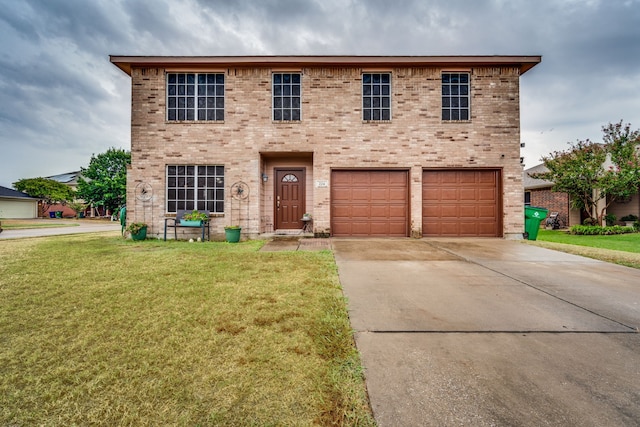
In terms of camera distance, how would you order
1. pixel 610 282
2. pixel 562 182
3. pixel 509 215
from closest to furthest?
1. pixel 610 282
2. pixel 509 215
3. pixel 562 182

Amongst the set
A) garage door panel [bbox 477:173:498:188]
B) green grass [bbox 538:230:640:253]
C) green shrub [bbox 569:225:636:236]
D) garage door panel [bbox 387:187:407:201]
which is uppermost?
garage door panel [bbox 477:173:498:188]

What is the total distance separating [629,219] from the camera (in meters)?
12.6

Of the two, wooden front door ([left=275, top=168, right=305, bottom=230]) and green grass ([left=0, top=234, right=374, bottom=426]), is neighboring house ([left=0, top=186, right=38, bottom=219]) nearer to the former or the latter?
wooden front door ([left=275, top=168, right=305, bottom=230])

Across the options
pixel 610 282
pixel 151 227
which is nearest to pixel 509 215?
pixel 610 282

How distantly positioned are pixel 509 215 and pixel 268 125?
28.8 feet

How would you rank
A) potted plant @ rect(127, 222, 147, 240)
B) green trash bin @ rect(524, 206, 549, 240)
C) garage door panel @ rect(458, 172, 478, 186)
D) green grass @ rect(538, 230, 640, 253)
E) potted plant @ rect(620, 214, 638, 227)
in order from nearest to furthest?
green grass @ rect(538, 230, 640, 253) < potted plant @ rect(127, 222, 147, 240) < green trash bin @ rect(524, 206, 549, 240) < garage door panel @ rect(458, 172, 478, 186) < potted plant @ rect(620, 214, 638, 227)

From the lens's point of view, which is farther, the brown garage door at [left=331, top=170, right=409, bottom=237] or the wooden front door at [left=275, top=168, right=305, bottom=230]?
the wooden front door at [left=275, top=168, right=305, bottom=230]

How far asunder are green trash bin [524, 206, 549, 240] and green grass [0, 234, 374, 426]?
27.9 feet

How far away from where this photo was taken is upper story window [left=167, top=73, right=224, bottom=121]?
8.75 m

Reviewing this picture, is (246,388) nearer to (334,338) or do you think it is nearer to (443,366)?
(334,338)

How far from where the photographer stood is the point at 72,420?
1.28 metres

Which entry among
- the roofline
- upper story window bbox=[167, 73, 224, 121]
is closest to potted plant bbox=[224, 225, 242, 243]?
upper story window bbox=[167, 73, 224, 121]

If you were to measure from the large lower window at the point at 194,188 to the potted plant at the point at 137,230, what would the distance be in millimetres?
946

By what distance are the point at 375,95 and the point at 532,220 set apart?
688 centimetres
